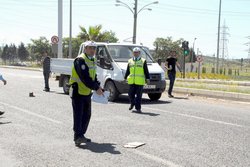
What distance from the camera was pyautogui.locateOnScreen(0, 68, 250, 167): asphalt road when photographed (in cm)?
604

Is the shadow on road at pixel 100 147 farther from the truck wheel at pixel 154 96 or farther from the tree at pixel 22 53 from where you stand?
the tree at pixel 22 53

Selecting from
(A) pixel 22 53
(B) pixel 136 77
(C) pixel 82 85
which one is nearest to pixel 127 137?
(C) pixel 82 85

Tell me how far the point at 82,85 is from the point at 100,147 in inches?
43.1

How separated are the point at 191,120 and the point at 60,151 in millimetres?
4395

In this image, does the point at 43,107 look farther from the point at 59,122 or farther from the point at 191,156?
the point at 191,156

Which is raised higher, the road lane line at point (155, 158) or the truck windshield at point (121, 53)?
the truck windshield at point (121, 53)

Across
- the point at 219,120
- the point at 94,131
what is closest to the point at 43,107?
the point at 94,131

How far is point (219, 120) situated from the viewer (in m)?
10.1

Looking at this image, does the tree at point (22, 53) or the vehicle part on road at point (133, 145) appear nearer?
the vehicle part on road at point (133, 145)

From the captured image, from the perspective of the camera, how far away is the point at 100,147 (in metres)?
6.91

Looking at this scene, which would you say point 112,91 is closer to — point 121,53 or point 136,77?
point 121,53

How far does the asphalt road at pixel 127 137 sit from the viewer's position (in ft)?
19.8

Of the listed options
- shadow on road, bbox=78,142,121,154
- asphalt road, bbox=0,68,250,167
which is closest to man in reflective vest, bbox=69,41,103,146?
shadow on road, bbox=78,142,121,154

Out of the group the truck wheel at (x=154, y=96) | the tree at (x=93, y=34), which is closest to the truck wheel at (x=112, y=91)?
the truck wheel at (x=154, y=96)
